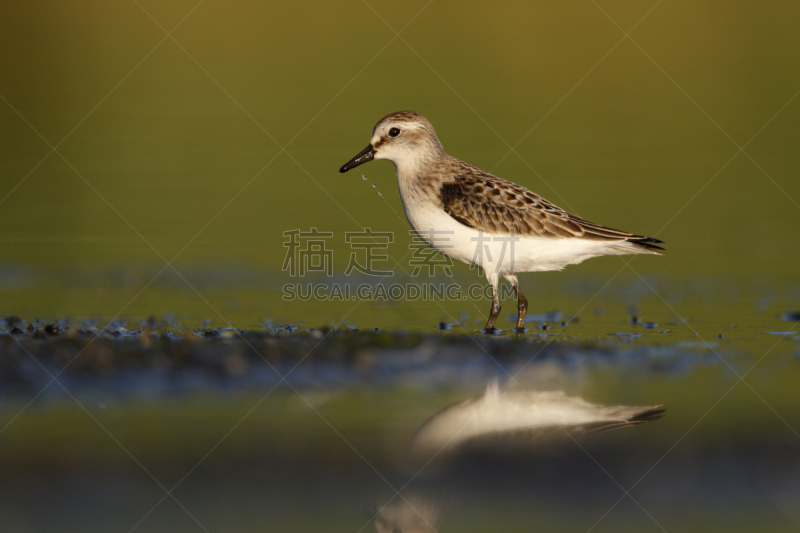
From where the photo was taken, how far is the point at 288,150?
2189cm

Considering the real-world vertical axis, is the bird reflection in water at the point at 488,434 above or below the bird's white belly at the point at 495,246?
below

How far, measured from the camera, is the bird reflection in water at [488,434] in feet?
19.1

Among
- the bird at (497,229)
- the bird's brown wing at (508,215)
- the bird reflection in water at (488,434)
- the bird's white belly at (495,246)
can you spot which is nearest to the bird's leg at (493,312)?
the bird at (497,229)

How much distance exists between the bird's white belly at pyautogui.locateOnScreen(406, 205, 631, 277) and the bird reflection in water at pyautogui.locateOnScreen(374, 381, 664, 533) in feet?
9.68

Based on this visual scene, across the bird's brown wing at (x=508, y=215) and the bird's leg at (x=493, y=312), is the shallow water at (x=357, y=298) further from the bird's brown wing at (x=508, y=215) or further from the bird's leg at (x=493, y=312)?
the bird's brown wing at (x=508, y=215)

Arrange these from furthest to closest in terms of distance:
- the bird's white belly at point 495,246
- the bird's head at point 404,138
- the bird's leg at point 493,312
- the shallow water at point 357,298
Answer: the bird's head at point 404,138 < the bird's white belly at point 495,246 < the bird's leg at point 493,312 < the shallow water at point 357,298

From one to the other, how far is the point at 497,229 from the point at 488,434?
4243 mm

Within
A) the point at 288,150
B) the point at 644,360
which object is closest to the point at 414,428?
the point at 644,360

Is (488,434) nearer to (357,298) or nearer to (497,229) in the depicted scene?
(497,229)

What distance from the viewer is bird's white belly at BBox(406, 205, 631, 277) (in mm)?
10805

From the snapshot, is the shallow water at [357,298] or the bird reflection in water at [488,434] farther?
the shallow water at [357,298]

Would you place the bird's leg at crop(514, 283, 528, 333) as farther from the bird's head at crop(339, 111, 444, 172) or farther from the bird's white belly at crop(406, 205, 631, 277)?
the bird's head at crop(339, 111, 444, 172)

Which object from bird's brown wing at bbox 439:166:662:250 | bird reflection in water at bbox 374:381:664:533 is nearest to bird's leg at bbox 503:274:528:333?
bird's brown wing at bbox 439:166:662:250

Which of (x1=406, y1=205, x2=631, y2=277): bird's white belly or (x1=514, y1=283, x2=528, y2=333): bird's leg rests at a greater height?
(x1=406, y1=205, x2=631, y2=277): bird's white belly
